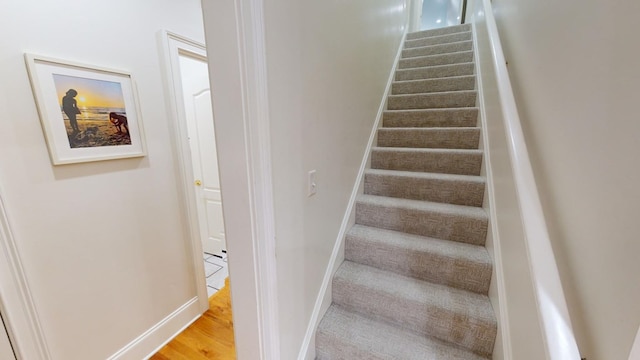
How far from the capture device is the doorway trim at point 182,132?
1666mm

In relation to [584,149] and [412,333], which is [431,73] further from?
[412,333]

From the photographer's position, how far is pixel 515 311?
2.95 feet

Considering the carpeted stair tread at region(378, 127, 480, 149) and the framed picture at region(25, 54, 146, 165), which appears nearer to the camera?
the framed picture at region(25, 54, 146, 165)

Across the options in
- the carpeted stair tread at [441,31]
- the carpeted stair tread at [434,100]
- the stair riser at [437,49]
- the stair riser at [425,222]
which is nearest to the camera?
the stair riser at [425,222]

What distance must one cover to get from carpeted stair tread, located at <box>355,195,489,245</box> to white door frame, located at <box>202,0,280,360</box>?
3.27 ft

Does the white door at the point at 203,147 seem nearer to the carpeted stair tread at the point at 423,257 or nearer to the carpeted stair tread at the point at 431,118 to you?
the carpeted stair tread at the point at 423,257

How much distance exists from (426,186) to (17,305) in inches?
90.8

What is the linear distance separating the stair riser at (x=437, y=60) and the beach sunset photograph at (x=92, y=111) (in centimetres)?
285

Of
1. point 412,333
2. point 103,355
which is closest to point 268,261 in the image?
point 412,333

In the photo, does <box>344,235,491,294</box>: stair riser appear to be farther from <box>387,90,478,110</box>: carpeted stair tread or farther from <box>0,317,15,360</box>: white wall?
<box>0,317,15,360</box>: white wall

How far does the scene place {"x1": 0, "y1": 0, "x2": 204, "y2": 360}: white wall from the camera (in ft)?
3.68

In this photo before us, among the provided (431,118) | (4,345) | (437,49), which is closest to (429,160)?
(431,118)

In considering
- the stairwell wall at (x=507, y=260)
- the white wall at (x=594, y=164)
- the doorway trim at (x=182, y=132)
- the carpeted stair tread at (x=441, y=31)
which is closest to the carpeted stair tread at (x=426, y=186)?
the stairwell wall at (x=507, y=260)

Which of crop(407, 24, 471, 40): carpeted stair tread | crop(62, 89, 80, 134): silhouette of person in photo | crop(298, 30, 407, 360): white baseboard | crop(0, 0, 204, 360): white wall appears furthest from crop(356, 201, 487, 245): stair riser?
crop(407, 24, 471, 40): carpeted stair tread
